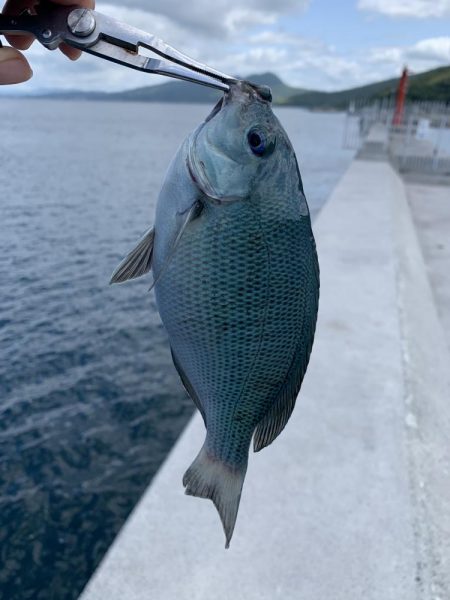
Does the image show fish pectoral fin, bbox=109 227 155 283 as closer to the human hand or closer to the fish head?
the fish head

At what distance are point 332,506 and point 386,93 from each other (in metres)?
87.6

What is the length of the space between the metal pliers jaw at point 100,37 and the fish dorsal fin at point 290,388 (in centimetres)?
57

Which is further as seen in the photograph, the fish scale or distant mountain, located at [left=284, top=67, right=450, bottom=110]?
distant mountain, located at [left=284, top=67, right=450, bottom=110]

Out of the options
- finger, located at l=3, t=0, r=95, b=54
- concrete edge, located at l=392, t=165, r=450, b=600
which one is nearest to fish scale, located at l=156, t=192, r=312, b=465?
finger, located at l=3, t=0, r=95, b=54

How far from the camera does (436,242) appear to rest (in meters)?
10.8

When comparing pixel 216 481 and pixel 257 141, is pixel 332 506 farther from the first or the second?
pixel 257 141

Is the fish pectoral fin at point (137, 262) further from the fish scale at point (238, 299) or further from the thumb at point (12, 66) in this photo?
Answer: the thumb at point (12, 66)

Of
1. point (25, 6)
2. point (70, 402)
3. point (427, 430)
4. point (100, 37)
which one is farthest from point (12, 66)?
point (70, 402)

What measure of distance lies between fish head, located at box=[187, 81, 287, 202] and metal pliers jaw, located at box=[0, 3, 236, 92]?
6cm

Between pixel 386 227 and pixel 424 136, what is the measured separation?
2222cm

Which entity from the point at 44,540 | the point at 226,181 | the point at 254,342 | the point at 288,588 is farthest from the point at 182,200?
the point at 44,540

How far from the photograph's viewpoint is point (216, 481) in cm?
135

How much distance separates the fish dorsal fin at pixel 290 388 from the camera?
49.5 inches

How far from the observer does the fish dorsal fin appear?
126 cm
